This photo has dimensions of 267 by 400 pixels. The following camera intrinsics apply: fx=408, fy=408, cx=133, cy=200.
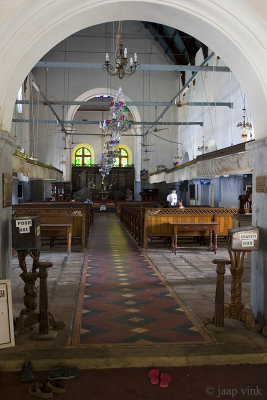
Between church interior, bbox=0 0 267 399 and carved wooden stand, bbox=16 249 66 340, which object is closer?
church interior, bbox=0 0 267 399

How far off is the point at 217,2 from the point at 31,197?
21.9 meters

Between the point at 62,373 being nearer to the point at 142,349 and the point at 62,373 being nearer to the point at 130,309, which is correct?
the point at 142,349

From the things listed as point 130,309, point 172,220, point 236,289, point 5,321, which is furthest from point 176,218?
point 5,321

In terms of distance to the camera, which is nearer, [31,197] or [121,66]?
[121,66]

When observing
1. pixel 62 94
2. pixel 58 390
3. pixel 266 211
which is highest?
pixel 62 94

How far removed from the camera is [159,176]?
841 inches

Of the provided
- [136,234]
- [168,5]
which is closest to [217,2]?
[168,5]

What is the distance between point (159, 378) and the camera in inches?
129

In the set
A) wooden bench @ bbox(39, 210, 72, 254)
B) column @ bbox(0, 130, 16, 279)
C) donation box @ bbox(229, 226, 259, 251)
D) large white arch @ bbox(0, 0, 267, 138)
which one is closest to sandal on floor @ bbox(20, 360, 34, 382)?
column @ bbox(0, 130, 16, 279)

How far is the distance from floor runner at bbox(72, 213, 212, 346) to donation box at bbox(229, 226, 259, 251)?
3.12 feet

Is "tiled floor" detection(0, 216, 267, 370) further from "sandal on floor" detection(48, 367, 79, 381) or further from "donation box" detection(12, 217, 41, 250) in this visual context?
"donation box" detection(12, 217, 41, 250)

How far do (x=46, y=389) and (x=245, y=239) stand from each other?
2.38 metres

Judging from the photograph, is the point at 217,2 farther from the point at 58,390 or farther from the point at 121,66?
the point at 121,66

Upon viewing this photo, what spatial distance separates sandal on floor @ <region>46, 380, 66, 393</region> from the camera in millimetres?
3035
